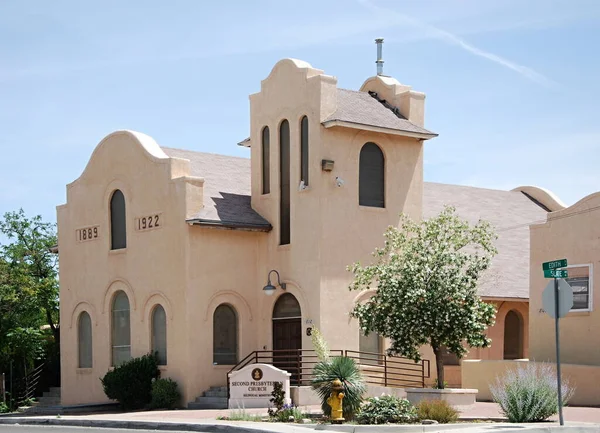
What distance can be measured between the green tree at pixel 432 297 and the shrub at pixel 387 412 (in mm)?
4306

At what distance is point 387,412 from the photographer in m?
20.9

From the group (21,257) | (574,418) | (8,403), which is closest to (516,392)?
(574,418)

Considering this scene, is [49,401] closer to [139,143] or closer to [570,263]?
[139,143]

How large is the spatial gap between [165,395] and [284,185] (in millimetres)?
7224

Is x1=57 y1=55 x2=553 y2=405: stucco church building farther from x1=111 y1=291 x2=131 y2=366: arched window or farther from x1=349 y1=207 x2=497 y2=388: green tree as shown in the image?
x1=349 y1=207 x2=497 y2=388: green tree

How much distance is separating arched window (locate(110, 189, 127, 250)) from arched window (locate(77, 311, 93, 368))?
2995 millimetres

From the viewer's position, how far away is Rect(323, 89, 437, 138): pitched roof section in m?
30.5

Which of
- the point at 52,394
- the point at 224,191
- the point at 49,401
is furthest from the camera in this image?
the point at 52,394

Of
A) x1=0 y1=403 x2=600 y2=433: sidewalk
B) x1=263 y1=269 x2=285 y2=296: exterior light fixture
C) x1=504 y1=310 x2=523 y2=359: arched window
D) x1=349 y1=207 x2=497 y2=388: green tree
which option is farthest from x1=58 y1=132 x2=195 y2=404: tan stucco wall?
x1=504 y1=310 x2=523 y2=359: arched window

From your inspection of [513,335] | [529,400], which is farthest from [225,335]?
[529,400]

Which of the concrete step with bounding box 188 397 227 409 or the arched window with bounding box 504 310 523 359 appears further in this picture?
the arched window with bounding box 504 310 523 359

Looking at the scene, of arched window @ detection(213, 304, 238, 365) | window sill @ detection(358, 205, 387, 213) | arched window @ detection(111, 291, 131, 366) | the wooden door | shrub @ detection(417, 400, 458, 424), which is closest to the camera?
shrub @ detection(417, 400, 458, 424)

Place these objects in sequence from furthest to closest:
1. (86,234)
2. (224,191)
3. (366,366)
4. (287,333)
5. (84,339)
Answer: (84,339) → (86,234) → (224,191) → (287,333) → (366,366)

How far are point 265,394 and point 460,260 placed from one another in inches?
249
